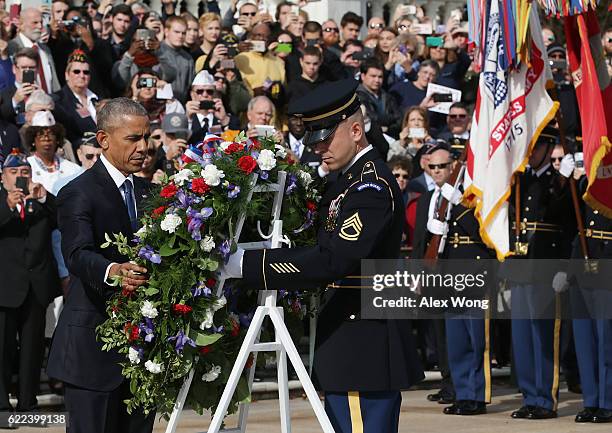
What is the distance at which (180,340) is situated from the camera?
5789 millimetres

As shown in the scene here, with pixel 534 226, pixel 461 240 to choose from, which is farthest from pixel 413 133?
pixel 534 226

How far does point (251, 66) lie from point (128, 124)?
8.43 m

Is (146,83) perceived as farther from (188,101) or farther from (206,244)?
(206,244)

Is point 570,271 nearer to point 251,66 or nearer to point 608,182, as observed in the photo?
point 608,182

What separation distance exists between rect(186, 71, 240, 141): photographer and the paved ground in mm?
2826

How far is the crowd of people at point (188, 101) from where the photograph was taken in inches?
413

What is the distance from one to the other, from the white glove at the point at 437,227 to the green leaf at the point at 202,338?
224 inches

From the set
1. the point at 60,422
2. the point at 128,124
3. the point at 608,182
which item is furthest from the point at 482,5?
the point at 128,124

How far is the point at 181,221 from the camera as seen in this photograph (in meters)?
5.80

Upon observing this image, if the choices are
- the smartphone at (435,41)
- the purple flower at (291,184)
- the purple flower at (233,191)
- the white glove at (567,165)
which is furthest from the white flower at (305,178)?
the smartphone at (435,41)

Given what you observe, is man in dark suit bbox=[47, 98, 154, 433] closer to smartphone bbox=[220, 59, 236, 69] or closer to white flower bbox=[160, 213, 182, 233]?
white flower bbox=[160, 213, 182, 233]

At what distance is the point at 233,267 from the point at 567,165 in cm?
592

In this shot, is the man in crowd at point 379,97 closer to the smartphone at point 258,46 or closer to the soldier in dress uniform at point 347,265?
the smartphone at point 258,46

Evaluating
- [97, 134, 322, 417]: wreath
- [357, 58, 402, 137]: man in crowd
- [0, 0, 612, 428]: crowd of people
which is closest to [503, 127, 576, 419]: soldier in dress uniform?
[0, 0, 612, 428]: crowd of people
